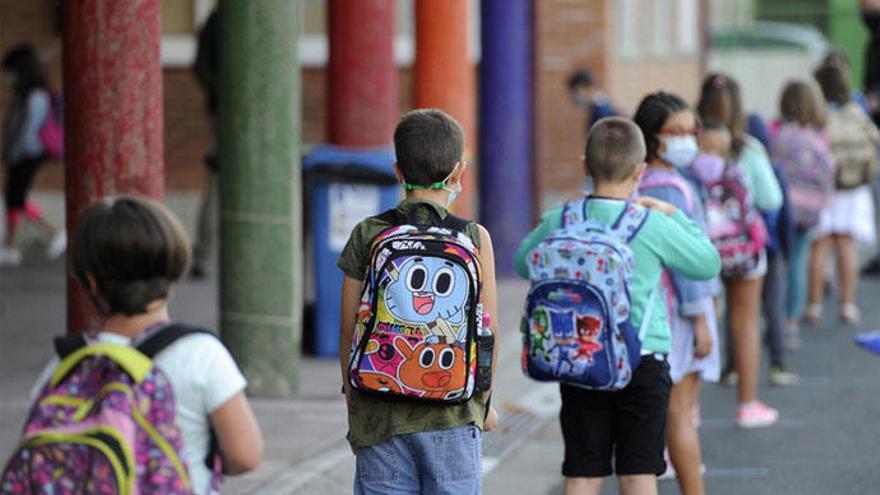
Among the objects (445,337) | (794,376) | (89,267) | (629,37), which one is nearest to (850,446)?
(794,376)

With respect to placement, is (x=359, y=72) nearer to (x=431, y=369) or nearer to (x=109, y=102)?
(x=109, y=102)

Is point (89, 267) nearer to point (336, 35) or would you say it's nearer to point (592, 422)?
point (592, 422)

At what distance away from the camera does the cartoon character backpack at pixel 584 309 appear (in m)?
5.91

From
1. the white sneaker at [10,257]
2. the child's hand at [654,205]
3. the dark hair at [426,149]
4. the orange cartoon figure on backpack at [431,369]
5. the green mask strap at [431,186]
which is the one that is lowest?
the white sneaker at [10,257]

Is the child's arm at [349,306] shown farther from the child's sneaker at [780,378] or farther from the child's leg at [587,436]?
the child's sneaker at [780,378]

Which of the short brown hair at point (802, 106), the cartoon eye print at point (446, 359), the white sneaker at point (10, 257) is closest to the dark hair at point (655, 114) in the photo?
the cartoon eye print at point (446, 359)

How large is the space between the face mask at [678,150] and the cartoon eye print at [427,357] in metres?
2.35

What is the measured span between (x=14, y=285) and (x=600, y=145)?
9720mm

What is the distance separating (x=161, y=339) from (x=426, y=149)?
1.38m

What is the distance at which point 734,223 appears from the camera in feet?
29.4

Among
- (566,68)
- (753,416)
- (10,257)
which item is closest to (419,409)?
(753,416)

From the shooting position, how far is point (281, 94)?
373 inches

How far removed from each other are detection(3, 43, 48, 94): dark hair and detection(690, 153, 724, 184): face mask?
8.91 meters

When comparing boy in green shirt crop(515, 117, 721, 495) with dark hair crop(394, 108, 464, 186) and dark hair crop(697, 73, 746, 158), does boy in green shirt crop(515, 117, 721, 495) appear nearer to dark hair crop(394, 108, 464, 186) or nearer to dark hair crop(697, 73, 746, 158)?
dark hair crop(394, 108, 464, 186)
